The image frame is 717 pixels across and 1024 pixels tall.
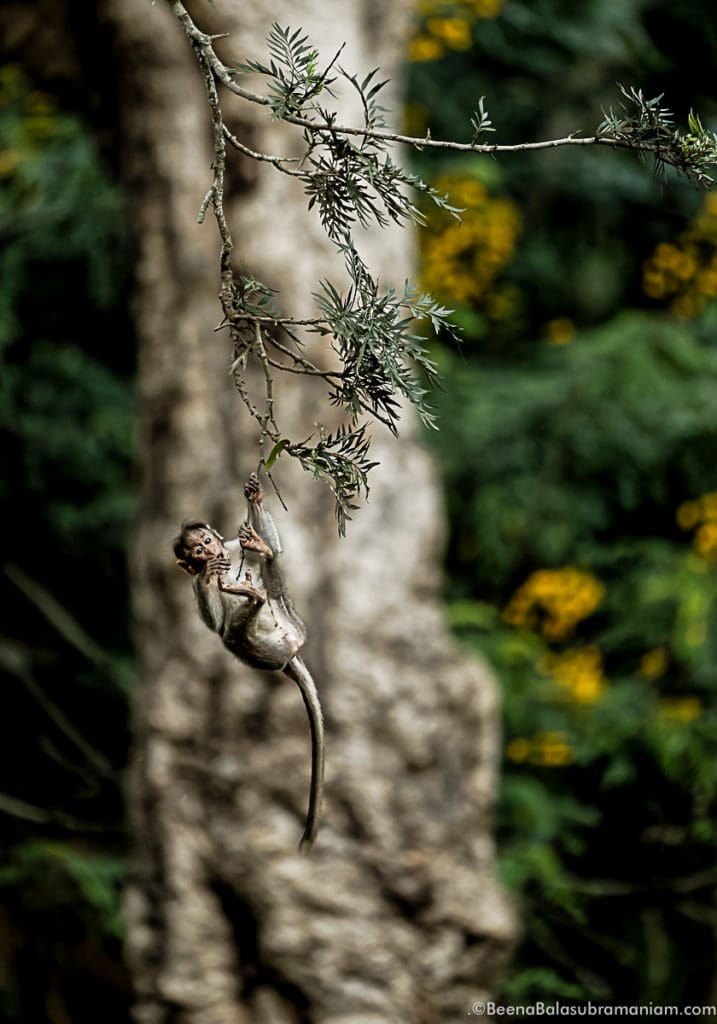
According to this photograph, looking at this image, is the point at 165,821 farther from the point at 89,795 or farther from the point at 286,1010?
the point at 89,795

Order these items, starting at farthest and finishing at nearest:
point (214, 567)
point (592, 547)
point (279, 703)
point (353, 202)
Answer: point (592, 547) → point (279, 703) → point (214, 567) → point (353, 202)

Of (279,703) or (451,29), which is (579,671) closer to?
(279,703)

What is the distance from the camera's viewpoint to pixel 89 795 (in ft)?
14.2

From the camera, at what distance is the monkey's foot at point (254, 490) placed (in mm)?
996

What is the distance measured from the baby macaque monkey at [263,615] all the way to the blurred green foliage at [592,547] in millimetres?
3029

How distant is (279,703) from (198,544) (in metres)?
1.90

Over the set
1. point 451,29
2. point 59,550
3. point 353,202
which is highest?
point 451,29

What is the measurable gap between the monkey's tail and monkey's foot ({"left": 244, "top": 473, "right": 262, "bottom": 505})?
0.44 ft

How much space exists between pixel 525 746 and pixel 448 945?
4.76 feet

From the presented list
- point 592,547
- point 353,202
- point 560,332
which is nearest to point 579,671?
point 592,547

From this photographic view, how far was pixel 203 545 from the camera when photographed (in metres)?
1.04

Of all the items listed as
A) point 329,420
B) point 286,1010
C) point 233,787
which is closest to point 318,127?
point 329,420

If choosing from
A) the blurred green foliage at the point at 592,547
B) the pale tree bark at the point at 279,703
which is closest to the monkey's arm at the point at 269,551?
the pale tree bark at the point at 279,703

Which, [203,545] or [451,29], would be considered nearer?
[203,545]
